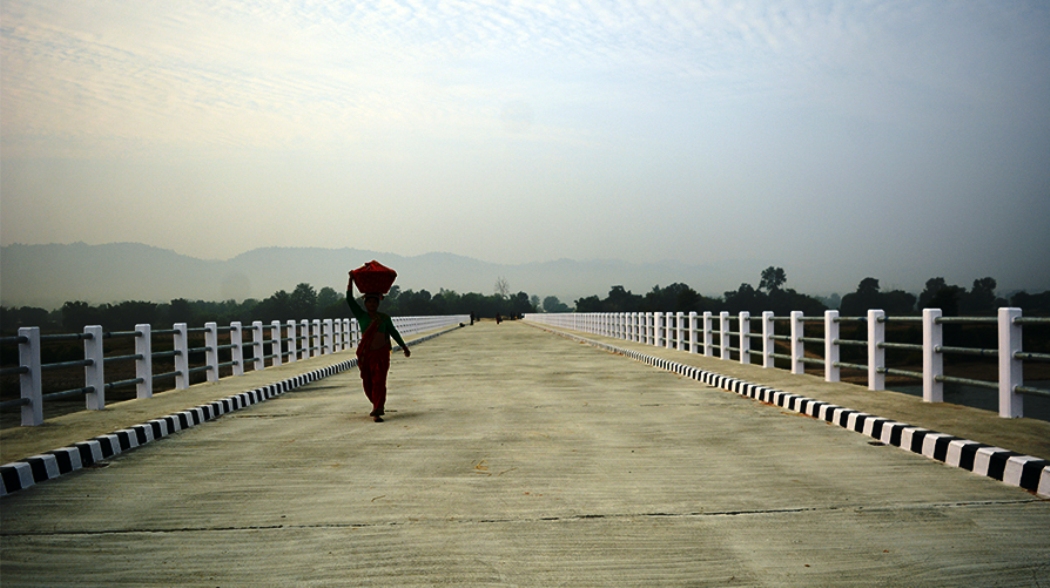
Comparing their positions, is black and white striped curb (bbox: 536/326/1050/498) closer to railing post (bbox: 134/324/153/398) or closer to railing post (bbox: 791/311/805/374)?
railing post (bbox: 791/311/805/374)

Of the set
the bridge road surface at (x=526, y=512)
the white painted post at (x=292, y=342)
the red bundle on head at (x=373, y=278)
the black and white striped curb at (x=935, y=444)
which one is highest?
the red bundle on head at (x=373, y=278)

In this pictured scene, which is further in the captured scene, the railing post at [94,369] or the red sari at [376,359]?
the railing post at [94,369]

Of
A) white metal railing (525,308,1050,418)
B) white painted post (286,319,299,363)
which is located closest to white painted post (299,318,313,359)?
white painted post (286,319,299,363)

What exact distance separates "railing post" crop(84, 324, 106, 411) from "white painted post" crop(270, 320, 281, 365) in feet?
27.8

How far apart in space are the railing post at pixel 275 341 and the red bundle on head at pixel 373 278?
1048 cm

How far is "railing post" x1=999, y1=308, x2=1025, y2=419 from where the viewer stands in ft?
30.4

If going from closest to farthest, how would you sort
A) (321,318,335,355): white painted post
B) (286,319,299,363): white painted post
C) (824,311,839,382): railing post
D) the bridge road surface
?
1. the bridge road surface
2. (824,311,839,382): railing post
3. (286,319,299,363): white painted post
4. (321,318,335,355): white painted post

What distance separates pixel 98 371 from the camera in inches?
469

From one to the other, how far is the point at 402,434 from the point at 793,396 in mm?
5661

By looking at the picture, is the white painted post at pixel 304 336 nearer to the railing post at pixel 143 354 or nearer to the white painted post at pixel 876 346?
the railing post at pixel 143 354

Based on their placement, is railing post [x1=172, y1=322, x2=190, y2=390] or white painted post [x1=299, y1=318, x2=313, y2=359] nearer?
railing post [x1=172, y1=322, x2=190, y2=390]

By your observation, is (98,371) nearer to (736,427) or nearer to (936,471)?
(736,427)

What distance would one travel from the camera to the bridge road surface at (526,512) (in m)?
4.41

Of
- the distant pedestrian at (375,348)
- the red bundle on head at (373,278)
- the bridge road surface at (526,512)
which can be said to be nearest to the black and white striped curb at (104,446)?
the bridge road surface at (526,512)
